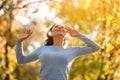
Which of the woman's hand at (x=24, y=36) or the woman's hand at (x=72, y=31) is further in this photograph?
the woman's hand at (x=24, y=36)

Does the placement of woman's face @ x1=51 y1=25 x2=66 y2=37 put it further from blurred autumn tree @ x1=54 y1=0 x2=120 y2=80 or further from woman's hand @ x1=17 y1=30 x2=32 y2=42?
blurred autumn tree @ x1=54 y1=0 x2=120 y2=80

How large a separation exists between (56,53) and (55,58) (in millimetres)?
99

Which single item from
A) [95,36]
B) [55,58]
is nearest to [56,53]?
[55,58]

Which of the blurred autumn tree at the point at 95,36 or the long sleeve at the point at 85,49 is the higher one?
the long sleeve at the point at 85,49

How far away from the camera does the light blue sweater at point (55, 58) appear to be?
19.7 ft

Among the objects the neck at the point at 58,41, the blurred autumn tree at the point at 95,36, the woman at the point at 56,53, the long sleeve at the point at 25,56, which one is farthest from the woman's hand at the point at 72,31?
the blurred autumn tree at the point at 95,36

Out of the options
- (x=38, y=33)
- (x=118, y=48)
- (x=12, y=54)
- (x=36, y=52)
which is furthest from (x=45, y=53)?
(x=38, y=33)

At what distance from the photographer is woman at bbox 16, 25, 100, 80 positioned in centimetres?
601

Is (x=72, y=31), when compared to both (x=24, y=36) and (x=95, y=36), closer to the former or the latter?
(x=24, y=36)

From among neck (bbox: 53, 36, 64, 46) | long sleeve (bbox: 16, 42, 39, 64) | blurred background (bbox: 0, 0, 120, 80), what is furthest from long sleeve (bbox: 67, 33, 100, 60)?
blurred background (bbox: 0, 0, 120, 80)

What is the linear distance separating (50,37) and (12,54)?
2128cm

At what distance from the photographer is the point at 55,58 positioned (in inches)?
238

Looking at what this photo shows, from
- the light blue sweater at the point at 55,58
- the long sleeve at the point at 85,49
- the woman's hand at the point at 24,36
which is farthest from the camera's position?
the woman's hand at the point at 24,36

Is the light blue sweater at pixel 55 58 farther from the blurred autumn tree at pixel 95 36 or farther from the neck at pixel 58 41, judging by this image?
the blurred autumn tree at pixel 95 36
